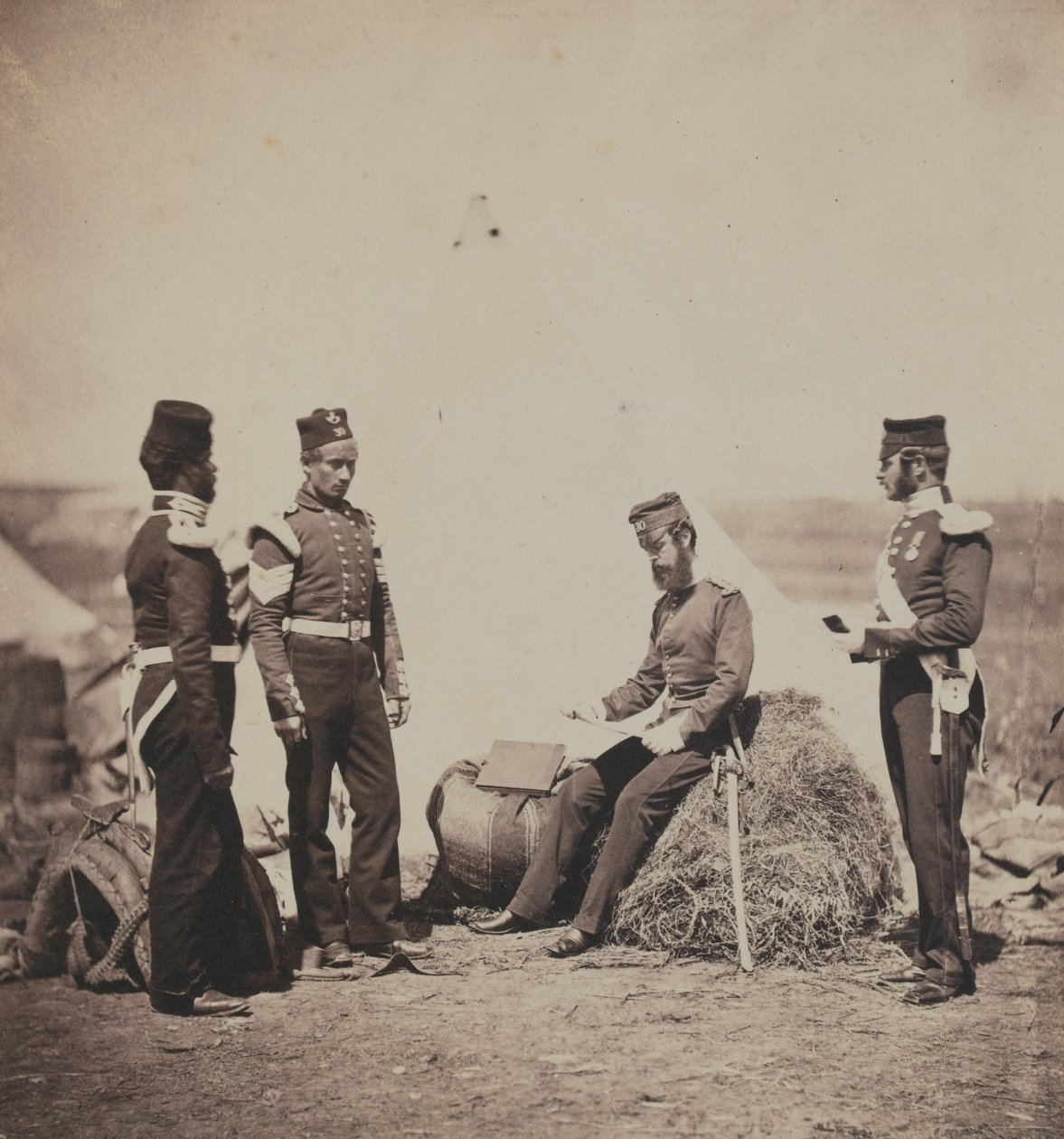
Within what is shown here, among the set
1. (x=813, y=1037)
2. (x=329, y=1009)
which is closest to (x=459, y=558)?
(x=329, y=1009)

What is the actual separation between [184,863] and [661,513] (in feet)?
6.90

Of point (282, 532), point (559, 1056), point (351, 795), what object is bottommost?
point (559, 1056)

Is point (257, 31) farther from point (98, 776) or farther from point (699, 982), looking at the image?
point (699, 982)

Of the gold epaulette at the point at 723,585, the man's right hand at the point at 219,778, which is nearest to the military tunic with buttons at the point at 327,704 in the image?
the man's right hand at the point at 219,778

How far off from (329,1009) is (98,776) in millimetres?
1915

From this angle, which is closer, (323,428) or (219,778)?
(219,778)

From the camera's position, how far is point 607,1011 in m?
3.55

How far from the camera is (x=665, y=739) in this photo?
14.0ft

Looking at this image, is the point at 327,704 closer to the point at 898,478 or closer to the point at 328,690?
the point at 328,690

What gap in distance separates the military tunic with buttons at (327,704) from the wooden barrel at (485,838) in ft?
1.47

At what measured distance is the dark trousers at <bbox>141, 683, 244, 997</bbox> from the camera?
3.56m

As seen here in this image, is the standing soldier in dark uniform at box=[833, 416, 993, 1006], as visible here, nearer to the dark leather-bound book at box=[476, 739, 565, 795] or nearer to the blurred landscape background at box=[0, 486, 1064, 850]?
the blurred landscape background at box=[0, 486, 1064, 850]

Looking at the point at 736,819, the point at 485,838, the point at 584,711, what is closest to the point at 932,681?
the point at 736,819

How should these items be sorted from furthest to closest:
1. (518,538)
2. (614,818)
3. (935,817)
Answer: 1. (518,538)
2. (614,818)
3. (935,817)
